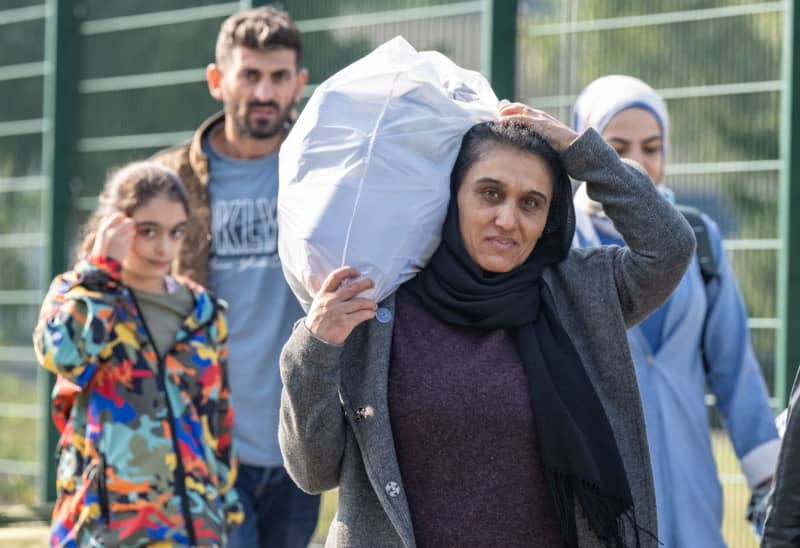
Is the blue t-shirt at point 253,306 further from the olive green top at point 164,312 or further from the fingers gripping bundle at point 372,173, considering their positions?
the fingers gripping bundle at point 372,173

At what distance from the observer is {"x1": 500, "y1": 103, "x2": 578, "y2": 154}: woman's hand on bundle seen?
357 centimetres

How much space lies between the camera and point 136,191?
5277mm

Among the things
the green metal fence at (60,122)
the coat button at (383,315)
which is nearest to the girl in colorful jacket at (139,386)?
the coat button at (383,315)

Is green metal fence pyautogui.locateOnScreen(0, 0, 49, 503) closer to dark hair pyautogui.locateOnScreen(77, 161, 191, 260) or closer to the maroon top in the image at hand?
dark hair pyautogui.locateOnScreen(77, 161, 191, 260)

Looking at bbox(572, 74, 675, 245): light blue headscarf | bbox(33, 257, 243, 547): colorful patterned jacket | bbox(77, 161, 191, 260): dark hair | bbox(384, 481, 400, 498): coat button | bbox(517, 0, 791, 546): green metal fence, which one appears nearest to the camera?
bbox(384, 481, 400, 498): coat button

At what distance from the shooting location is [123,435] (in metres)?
4.96

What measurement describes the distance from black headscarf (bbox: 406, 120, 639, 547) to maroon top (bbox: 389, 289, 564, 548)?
0.13ft

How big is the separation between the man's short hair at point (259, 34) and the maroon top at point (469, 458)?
2.66 metres

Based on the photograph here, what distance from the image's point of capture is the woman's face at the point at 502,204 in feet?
11.5

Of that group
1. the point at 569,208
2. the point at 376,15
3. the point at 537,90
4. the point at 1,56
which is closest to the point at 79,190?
the point at 1,56

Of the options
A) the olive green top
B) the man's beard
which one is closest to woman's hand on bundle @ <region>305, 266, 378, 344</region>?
the olive green top

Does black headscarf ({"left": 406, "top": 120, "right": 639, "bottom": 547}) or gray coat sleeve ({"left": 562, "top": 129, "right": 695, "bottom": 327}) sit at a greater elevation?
gray coat sleeve ({"left": 562, "top": 129, "right": 695, "bottom": 327})

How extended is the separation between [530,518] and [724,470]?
3066 millimetres

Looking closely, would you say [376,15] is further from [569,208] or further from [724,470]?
[569,208]
